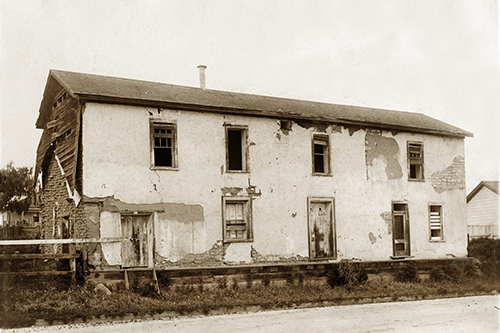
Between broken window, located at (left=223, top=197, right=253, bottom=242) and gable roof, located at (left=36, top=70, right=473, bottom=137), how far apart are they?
2.94 m

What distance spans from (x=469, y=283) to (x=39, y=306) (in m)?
15.6

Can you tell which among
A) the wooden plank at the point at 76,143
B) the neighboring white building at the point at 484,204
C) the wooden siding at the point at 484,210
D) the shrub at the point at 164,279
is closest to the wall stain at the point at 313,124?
the shrub at the point at 164,279

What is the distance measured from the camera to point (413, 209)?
23.0 meters

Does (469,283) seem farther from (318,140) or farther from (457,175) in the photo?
(318,140)

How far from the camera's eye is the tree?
51.8 m

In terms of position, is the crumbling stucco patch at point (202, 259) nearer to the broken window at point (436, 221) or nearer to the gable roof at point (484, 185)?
the broken window at point (436, 221)

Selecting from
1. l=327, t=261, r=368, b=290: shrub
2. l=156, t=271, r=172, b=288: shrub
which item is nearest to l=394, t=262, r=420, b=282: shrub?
l=327, t=261, r=368, b=290: shrub

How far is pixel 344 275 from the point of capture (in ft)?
65.7

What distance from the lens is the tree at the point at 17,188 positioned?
51844 millimetres

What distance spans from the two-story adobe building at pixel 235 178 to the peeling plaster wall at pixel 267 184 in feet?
0.12

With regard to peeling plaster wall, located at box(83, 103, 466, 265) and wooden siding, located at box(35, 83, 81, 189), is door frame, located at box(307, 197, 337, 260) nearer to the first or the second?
peeling plaster wall, located at box(83, 103, 466, 265)

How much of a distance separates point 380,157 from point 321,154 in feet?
8.62

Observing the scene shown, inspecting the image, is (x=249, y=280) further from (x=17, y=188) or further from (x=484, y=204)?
(x=17, y=188)

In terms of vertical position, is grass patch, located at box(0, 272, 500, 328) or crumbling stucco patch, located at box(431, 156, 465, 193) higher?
crumbling stucco patch, located at box(431, 156, 465, 193)
